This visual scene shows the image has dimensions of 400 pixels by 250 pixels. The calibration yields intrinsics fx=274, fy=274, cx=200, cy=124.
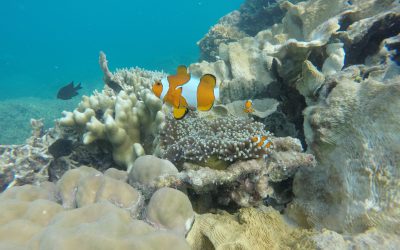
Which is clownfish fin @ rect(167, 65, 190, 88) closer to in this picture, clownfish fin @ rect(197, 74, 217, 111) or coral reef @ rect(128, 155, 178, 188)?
clownfish fin @ rect(197, 74, 217, 111)

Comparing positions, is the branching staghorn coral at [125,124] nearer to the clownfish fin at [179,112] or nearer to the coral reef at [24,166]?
the coral reef at [24,166]

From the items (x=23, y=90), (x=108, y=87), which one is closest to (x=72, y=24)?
(x=23, y=90)

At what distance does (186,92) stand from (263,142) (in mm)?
865

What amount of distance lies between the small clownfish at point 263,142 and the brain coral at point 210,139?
2cm

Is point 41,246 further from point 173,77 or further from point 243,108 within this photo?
point 243,108

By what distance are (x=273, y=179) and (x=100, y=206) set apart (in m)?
1.58

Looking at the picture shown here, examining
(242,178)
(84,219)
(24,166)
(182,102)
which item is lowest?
(242,178)

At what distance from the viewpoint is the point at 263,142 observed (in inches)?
102

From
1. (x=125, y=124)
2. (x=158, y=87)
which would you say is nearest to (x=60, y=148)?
(x=125, y=124)

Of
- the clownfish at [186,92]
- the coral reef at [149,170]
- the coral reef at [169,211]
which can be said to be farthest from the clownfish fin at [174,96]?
the coral reef at [169,211]

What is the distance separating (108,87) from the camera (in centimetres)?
555

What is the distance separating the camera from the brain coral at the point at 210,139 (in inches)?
103

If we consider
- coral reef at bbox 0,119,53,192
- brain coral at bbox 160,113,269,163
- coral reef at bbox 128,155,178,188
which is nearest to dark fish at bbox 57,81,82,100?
coral reef at bbox 0,119,53,192

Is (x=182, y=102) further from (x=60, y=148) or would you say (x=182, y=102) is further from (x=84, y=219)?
(x=60, y=148)
